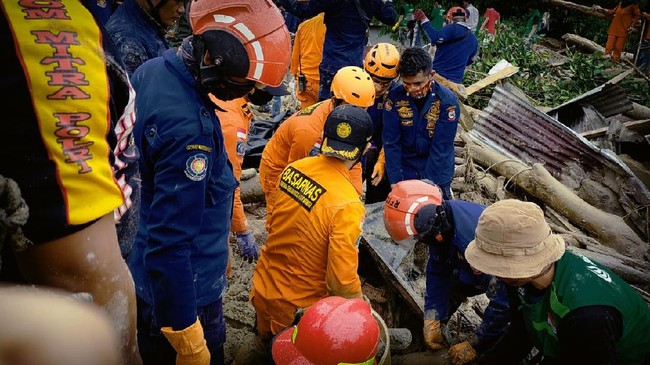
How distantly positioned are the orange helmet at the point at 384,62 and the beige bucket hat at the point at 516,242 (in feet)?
9.92

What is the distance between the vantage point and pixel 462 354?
3484mm

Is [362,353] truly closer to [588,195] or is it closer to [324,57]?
[324,57]

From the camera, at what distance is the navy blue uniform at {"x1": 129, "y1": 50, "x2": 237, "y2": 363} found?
2094 mm

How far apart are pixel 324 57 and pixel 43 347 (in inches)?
236

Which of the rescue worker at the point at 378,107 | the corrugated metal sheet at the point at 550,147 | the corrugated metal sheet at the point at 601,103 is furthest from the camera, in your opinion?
the corrugated metal sheet at the point at 601,103

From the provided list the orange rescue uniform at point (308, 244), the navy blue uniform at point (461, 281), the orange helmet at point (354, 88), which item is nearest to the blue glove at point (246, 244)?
the orange rescue uniform at point (308, 244)

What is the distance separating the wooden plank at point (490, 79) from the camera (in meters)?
9.77

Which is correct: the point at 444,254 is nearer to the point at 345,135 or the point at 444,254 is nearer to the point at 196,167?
the point at 345,135

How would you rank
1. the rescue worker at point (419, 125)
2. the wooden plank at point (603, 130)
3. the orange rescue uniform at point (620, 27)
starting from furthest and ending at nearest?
the orange rescue uniform at point (620, 27)
the wooden plank at point (603, 130)
the rescue worker at point (419, 125)

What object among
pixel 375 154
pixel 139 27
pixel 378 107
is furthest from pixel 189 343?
pixel 375 154

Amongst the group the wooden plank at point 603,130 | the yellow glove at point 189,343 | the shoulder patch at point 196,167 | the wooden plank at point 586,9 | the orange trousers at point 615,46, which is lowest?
the wooden plank at point 586,9

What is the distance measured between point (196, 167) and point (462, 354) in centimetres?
239

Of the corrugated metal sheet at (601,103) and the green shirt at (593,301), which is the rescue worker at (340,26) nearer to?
the corrugated metal sheet at (601,103)

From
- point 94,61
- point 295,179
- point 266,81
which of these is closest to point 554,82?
point 295,179
